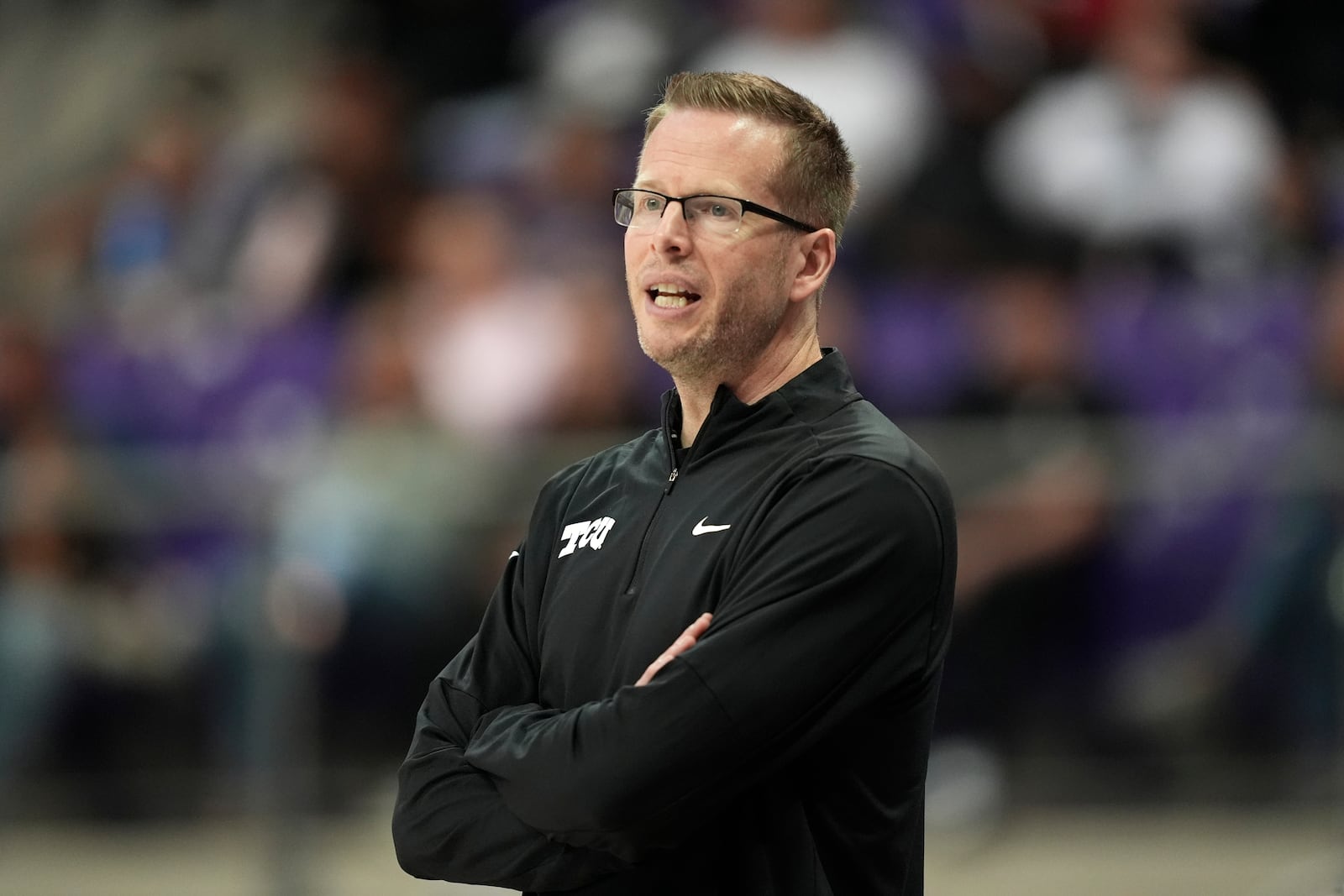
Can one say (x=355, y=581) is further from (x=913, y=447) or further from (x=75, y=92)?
(x=75, y=92)

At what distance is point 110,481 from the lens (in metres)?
5.99

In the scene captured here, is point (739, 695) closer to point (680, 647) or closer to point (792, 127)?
point (680, 647)

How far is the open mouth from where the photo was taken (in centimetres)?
278

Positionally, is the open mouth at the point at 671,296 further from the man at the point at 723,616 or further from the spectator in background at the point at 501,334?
the spectator in background at the point at 501,334

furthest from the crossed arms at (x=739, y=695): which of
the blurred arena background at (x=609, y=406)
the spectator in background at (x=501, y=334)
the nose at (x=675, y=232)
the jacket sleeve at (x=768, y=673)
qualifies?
the spectator in background at (x=501, y=334)

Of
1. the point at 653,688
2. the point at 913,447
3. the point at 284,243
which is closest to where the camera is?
the point at 653,688

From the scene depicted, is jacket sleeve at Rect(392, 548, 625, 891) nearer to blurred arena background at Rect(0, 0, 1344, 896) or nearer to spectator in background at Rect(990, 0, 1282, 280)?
blurred arena background at Rect(0, 0, 1344, 896)

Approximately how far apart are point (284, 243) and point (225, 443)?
125 centimetres

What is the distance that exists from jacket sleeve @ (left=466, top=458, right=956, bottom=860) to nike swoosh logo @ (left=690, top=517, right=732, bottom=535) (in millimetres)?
60

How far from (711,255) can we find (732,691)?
2.20ft

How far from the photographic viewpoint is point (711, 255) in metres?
2.75

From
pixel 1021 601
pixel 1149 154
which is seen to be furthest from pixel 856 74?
pixel 1021 601

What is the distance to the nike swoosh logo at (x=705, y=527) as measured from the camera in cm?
269

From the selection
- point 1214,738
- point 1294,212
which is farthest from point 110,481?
point 1294,212
